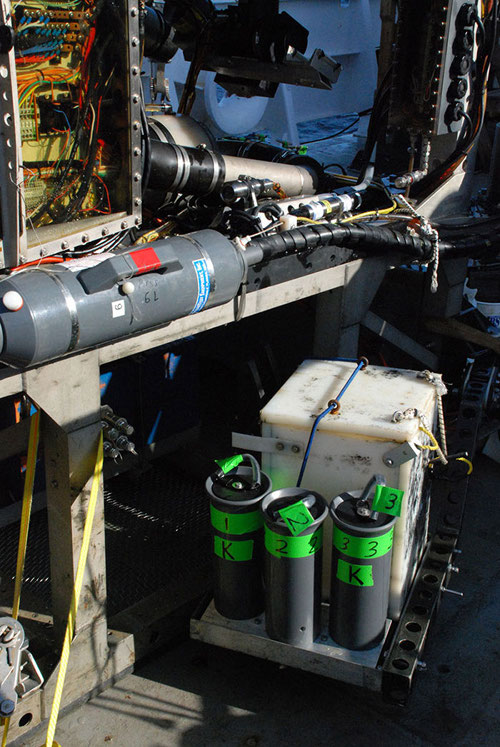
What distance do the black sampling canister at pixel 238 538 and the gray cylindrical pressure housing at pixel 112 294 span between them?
2.12 feet

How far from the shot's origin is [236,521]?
102 inches

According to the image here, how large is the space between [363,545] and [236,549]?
18.5 inches

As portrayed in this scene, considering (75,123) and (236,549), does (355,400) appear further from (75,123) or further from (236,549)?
(75,123)

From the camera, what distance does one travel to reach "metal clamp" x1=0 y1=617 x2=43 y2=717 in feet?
7.67

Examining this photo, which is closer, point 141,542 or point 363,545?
point 363,545

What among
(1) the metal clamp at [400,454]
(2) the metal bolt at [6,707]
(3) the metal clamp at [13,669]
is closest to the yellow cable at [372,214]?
(1) the metal clamp at [400,454]

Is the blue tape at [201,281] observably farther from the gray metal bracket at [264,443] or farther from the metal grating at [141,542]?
the metal grating at [141,542]

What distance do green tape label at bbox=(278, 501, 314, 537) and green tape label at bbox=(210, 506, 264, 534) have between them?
7.3 inches

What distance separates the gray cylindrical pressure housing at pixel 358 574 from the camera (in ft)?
7.98

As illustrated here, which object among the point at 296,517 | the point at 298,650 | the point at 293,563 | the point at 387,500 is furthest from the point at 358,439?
the point at 298,650

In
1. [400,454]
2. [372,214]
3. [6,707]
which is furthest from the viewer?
[372,214]

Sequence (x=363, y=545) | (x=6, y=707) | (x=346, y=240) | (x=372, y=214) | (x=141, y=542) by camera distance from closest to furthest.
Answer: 1. (x=6, y=707)
2. (x=363, y=545)
3. (x=346, y=240)
4. (x=141, y=542)
5. (x=372, y=214)

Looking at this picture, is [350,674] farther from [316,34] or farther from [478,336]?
[316,34]

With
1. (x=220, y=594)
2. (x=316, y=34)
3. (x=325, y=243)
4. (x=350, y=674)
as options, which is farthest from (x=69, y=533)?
(x=316, y=34)
